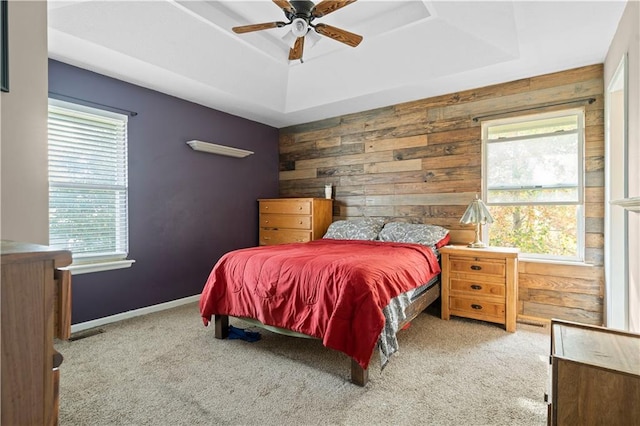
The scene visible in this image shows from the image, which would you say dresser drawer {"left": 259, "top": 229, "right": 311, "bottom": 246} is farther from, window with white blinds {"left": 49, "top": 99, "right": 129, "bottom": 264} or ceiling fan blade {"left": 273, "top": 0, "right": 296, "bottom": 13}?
ceiling fan blade {"left": 273, "top": 0, "right": 296, "bottom": 13}

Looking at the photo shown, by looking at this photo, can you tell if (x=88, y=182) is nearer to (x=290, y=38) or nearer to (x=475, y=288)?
(x=290, y=38)

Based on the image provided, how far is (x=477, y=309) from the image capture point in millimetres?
3020

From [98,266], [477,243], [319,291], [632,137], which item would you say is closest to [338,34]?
[319,291]

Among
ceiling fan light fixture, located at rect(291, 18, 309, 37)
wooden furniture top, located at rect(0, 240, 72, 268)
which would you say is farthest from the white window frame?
wooden furniture top, located at rect(0, 240, 72, 268)

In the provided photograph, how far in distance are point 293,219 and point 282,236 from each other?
31cm

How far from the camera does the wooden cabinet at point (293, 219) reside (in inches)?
168

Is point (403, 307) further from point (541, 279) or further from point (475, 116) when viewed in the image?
point (475, 116)

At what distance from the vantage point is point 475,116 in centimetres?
352

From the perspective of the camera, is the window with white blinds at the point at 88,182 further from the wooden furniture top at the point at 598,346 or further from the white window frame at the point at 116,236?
the wooden furniture top at the point at 598,346

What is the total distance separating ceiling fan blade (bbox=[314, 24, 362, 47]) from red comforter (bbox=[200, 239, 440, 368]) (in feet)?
5.66

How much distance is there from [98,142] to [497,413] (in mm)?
3853

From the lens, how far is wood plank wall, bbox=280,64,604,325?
9.65ft

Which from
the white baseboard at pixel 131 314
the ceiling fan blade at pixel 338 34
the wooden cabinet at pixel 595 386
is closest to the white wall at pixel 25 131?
the ceiling fan blade at pixel 338 34

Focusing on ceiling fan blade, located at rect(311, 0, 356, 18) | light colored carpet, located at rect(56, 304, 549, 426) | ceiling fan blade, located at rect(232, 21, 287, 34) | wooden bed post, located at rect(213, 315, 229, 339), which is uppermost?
ceiling fan blade, located at rect(311, 0, 356, 18)
